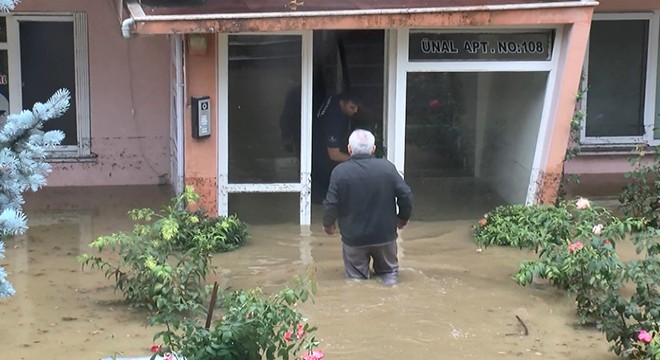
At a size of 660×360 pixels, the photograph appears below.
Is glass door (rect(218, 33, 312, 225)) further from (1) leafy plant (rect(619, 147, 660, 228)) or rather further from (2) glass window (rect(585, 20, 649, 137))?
(2) glass window (rect(585, 20, 649, 137))

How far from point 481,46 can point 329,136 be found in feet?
6.43

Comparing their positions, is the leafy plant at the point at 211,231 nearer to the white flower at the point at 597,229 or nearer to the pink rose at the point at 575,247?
the pink rose at the point at 575,247

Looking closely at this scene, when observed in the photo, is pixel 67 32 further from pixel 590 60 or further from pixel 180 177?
pixel 590 60

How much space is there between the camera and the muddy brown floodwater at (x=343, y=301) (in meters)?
7.50

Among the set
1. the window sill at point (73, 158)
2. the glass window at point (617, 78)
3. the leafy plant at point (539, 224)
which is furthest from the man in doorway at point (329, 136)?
the glass window at point (617, 78)

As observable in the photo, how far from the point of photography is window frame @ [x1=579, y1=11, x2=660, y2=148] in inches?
514

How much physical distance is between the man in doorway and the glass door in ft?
1.86

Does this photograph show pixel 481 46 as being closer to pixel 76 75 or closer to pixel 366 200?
pixel 366 200

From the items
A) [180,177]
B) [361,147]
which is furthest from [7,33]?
[361,147]

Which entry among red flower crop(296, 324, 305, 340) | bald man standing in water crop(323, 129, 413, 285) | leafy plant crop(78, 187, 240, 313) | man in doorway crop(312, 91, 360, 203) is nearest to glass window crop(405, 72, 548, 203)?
man in doorway crop(312, 91, 360, 203)

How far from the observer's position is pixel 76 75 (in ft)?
40.8

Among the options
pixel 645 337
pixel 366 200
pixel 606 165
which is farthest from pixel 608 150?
pixel 645 337

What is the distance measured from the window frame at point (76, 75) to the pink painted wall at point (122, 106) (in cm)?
7

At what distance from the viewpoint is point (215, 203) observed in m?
10.7
